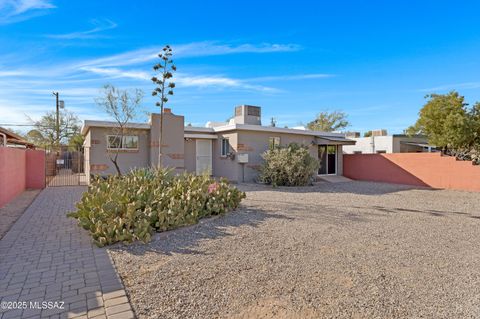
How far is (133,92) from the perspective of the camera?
579 inches

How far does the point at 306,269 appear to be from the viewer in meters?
3.96

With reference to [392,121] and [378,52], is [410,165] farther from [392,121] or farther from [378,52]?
[392,121]

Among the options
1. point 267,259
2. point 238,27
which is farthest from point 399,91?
point 267,259

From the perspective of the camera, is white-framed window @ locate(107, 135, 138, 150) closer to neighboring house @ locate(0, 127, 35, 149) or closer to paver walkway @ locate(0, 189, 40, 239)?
neighboring house @ locate(0, 127, 35, 149)

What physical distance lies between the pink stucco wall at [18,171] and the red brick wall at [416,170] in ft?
59.6

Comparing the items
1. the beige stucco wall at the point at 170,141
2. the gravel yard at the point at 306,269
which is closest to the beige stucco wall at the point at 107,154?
the beige stucco wall at the point at 170,141

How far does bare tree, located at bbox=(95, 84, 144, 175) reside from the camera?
14.2m

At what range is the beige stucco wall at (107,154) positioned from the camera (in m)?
13.9

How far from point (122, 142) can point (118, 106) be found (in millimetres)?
1847

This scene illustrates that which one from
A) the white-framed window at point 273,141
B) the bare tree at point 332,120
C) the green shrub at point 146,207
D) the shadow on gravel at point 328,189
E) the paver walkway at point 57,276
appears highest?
the bare tree at point 332,120

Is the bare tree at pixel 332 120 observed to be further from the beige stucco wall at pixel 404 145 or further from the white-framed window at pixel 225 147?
the white-framed window at pixel 225 147

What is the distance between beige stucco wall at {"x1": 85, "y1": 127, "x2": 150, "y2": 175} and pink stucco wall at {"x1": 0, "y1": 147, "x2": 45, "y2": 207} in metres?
2.16

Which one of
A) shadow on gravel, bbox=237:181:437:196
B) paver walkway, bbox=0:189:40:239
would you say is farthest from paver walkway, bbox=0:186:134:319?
shadow on gravel, bbox=237:181:437:196

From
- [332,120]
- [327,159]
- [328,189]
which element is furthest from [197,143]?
[332,120]
